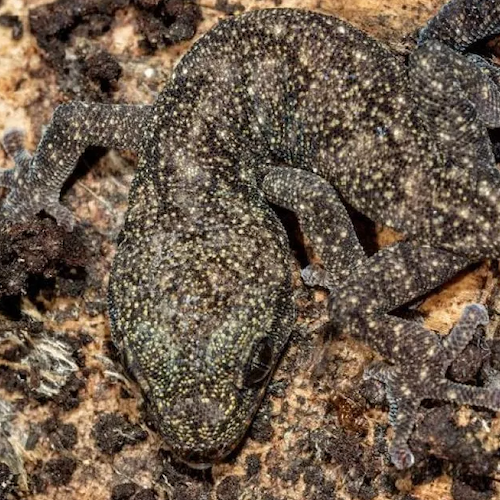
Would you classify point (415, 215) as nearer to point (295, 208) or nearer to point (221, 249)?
point (295, 208)

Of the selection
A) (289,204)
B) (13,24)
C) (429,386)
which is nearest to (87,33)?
(13,24)

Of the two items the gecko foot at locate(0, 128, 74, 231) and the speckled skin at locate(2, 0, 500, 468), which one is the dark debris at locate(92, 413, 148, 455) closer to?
the speckled skin at locate(2, 0, 500, 468)

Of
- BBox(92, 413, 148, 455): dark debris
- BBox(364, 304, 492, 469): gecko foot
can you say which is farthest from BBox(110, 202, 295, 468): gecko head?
BBox(364, 304, 492, 469): gecko foot

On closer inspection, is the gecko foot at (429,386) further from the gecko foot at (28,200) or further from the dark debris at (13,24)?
the dark debris at (13,24)

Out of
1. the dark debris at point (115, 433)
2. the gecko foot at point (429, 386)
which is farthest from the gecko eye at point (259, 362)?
the dark debris at point (115, 433)

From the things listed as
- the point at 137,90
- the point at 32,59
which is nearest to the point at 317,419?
the point at 137,90

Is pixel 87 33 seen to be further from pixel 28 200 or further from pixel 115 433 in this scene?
pixel 115 433

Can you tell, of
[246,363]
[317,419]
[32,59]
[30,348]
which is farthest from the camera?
[32,59]
